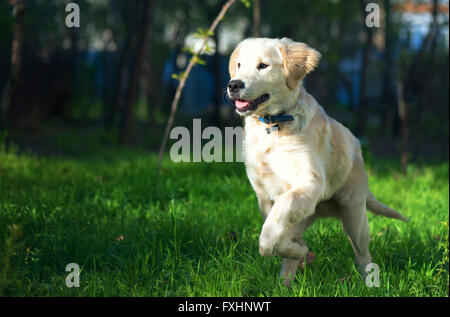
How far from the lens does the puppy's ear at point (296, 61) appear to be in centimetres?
331

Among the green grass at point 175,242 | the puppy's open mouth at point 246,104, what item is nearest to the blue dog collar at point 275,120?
the puppy's open mouth at point 246,104

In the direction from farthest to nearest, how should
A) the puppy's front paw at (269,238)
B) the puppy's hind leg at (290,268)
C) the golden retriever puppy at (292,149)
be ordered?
1. the puppy's hind leg at (290,268)
2. the golden retriever puppy at (292,149)
3. the puppy's front paw at (269,238)

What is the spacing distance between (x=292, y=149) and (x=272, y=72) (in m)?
0.55

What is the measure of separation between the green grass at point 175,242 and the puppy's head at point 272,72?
107cm

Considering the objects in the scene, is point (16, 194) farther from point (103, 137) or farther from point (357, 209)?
point (103, 137)

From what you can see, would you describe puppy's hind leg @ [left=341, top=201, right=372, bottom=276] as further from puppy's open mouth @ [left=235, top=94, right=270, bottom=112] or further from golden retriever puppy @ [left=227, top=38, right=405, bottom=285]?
puppy's open mouth @ [left=235, top=94, right=270, bottom=112]

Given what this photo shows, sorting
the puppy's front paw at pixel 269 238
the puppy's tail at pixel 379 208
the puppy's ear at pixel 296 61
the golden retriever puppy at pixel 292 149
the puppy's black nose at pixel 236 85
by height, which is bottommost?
the puppy's tail at pixel 379 208

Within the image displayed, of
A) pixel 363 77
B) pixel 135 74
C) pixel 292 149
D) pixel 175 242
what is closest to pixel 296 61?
pixel 292 149

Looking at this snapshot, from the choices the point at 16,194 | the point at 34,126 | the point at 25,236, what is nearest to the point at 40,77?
the point at 34,126

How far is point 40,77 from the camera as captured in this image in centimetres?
1354

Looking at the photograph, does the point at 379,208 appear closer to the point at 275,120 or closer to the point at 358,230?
the point at 358,230

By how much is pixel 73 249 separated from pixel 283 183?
5.42ft

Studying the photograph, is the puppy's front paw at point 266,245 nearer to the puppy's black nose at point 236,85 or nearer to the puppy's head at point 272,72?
the puppy's head at point 272,72

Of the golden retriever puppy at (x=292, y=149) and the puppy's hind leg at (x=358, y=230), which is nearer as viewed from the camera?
the golden retriever puppy at (x=292, y=149)
